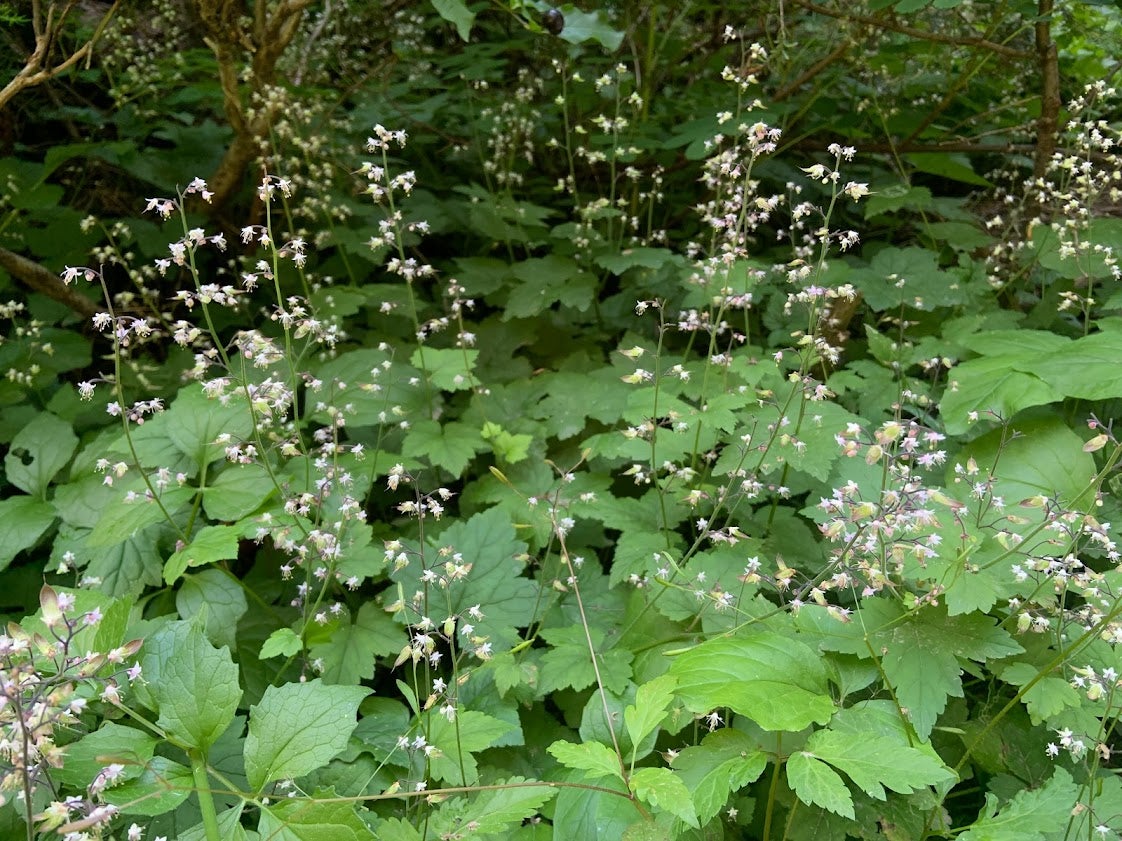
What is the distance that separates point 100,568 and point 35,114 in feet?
10.7

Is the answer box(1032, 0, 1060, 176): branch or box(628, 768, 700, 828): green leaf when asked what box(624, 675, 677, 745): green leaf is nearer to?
box(628, 768, 700, 828): green leaf

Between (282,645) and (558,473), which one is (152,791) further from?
(558,473)

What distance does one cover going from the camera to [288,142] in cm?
404

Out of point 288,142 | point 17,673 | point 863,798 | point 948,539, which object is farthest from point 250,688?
point 288,142

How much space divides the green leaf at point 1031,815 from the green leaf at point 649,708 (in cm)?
68

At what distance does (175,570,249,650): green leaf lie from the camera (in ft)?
7.15

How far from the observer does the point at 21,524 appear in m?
2.51

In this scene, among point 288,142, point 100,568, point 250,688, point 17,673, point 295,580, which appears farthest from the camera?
point 288,142

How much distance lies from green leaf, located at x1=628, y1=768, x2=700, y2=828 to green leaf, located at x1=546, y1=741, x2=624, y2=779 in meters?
0.05

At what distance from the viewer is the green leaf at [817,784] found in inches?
56.7

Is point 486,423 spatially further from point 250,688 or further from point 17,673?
point 17,673

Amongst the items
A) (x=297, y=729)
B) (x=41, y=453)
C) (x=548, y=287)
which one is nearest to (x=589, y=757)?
(x=297, y=729)

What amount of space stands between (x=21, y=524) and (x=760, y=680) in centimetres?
234

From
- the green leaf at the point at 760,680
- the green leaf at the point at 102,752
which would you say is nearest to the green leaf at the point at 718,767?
the green leaf at the point at 760,680
